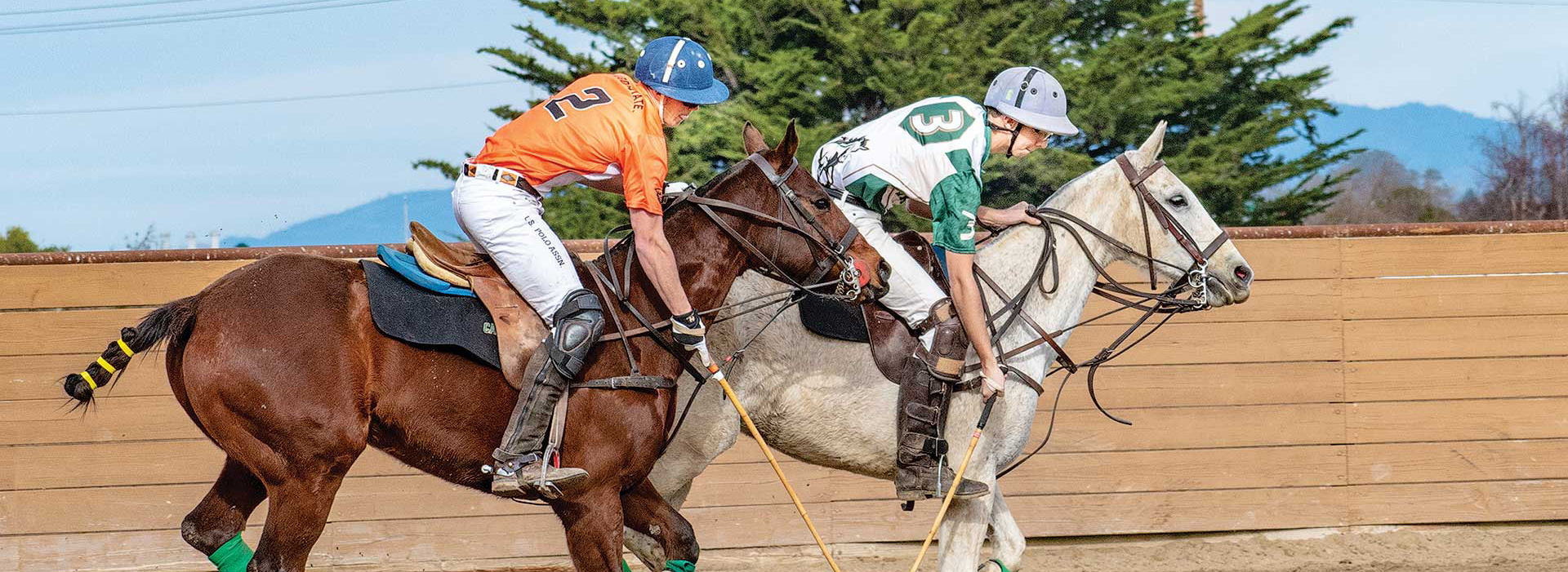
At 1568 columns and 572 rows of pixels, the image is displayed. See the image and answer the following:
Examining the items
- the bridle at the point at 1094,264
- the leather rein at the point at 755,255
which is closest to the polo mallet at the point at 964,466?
the bridle at the point at 1094,264

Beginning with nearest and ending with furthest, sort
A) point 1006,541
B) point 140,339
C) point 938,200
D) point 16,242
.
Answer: point 140,339 → point 938,200 → point 1006,541 → point 16,242

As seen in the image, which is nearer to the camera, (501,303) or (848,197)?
(501,303)

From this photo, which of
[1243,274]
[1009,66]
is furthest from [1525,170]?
[1243,274]

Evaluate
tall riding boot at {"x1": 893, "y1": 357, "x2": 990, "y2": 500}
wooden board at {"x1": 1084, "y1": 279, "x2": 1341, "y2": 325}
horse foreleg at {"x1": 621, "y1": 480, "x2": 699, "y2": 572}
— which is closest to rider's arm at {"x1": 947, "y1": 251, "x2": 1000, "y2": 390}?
tall riding boot at {"x1": 893, "y1": 357, "x2": 990, "y2": 500}

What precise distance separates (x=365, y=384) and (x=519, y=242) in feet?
2.13

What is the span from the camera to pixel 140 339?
378cm

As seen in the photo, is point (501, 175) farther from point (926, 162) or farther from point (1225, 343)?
point (1225, 343)

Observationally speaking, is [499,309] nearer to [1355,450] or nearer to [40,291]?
[40,291]

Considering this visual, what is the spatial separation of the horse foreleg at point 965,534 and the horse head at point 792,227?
3.04ft

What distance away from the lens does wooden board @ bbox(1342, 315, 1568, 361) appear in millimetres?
6891

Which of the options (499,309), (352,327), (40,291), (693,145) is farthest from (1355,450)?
(693,145)

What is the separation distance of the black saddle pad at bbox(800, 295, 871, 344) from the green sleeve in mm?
524

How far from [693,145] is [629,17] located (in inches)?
112

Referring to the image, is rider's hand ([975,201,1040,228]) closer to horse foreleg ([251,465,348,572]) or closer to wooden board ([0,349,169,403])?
horse foreleg ([251,465,348,572])
